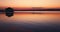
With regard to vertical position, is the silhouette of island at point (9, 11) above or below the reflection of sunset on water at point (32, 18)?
above

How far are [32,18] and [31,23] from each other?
6 cm

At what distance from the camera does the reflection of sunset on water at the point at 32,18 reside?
54.2 inches

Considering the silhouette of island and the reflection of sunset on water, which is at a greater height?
the silhouette of island

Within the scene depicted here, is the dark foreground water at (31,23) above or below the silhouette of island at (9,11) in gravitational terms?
below

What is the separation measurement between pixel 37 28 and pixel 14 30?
27 cm

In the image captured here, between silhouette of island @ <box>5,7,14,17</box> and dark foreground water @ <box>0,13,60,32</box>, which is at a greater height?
silhouette of island @ <box>5,7,14,17</box>

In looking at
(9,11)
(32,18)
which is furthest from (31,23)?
(9,11)

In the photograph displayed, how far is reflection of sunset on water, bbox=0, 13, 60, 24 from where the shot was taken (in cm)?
138

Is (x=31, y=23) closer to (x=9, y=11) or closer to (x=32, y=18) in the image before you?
(x=32, y=18)

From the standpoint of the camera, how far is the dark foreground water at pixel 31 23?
1.38 metres

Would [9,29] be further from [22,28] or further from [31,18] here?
[31,18]

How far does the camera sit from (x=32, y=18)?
4.58 ft

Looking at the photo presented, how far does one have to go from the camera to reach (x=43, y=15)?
54.2 inches

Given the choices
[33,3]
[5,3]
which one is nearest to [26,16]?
[33,3]
